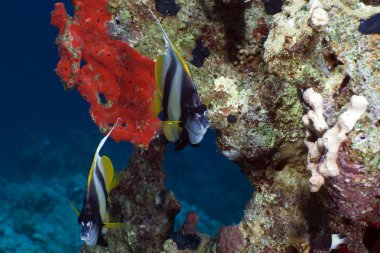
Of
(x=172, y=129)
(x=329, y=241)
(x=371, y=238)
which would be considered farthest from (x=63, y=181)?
(x=371, y=238)

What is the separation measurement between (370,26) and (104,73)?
2641mm

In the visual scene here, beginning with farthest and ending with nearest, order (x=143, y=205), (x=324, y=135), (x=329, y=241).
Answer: (x=143, y=205), (x=329, y=241), (x=324, y=135)

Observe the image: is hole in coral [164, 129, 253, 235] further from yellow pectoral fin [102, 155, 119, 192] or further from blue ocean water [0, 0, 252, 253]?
yellow pectoral fin [102, 155, 119, 192]

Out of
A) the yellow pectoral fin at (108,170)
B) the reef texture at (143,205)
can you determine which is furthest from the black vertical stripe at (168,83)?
the reef texture at (143,205)

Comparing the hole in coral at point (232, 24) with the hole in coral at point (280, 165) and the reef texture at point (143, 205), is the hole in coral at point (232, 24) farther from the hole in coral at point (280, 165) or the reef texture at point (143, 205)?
the reef texture at point (143, 205)

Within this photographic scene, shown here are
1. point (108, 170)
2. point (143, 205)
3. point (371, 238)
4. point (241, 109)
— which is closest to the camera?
point (371, 238)

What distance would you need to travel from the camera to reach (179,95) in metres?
2.29

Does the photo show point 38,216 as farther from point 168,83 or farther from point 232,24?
point 168,83

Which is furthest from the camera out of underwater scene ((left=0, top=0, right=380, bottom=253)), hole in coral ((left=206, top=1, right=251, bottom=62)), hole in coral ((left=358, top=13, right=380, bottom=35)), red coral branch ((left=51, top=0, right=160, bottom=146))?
red coral branch ((left=51, top=0, right=160, bottom=146))

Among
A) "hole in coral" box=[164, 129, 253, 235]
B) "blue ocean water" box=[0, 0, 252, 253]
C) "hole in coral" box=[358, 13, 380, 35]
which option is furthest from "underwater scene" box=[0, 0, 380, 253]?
"hole in coral" box=[164, 129, 253, 235]

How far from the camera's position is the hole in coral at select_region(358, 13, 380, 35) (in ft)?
7.71

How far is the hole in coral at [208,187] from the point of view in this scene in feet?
42.7

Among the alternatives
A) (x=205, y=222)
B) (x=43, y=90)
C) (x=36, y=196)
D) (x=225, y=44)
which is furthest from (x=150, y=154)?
(x=43, y=90)

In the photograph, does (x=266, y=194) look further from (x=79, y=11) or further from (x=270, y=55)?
(x=79, y=11)
